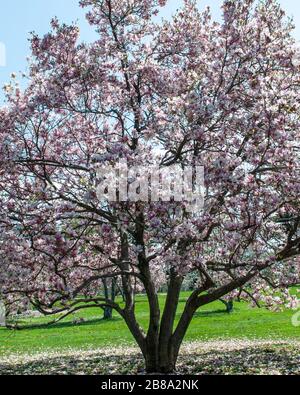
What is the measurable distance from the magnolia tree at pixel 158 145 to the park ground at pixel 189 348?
235 cm

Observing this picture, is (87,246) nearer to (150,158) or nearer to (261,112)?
(150,158)

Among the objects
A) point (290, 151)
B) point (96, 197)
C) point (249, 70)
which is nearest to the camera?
point (96, 197)

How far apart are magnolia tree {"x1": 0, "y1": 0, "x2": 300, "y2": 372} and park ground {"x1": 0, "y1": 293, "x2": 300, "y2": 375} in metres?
2.35

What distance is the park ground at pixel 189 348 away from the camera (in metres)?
16.2

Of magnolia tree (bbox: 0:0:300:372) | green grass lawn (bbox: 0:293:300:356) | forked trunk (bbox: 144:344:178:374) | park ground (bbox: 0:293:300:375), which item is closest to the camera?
magnolia tree (bbox: 0:0:300:372)

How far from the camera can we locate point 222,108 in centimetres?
1177

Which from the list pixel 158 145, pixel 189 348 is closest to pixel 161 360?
pixel 158 145

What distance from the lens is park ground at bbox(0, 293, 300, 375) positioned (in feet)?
53.3

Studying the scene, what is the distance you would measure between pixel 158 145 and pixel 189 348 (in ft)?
45.6

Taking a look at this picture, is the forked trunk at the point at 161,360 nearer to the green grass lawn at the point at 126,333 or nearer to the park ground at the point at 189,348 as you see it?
the park ground at the point at 189,348

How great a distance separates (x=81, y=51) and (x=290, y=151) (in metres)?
5.95

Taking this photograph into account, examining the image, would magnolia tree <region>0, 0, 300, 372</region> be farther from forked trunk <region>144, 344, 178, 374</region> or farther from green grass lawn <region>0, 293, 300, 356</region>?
green grass lawn <region>0, 293, 300, 356</region>

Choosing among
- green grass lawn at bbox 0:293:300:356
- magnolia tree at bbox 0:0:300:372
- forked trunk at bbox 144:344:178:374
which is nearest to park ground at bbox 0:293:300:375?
green grass lawn at bbox 0:293:300:356
